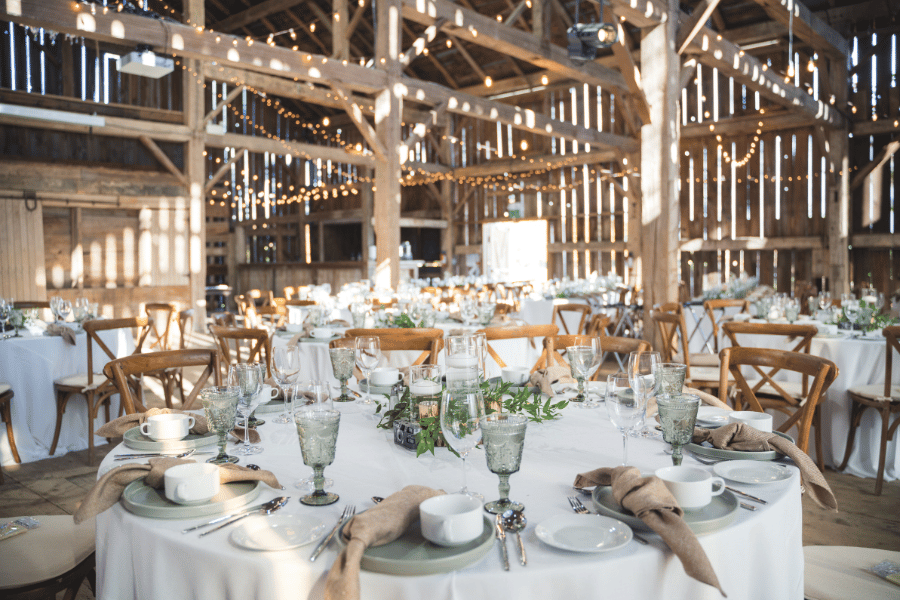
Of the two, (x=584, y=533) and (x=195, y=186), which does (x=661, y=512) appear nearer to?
(x=584, y=533)

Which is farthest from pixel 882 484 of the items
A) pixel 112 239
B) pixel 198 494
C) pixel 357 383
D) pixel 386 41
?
pixel 112 239

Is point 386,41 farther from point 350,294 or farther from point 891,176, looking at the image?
point 891,176

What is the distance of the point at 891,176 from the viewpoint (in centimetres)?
1155

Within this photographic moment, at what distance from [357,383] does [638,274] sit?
1185 centimetres

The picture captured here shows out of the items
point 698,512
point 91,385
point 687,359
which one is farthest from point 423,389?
point 687,359

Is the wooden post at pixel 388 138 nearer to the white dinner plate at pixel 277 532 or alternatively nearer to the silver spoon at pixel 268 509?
the silver spoon at pixel 268 509

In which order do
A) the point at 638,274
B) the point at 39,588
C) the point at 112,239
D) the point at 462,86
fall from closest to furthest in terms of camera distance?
the point at 39,588
the point at 112,239
the point at 638,274
the point at 462,86

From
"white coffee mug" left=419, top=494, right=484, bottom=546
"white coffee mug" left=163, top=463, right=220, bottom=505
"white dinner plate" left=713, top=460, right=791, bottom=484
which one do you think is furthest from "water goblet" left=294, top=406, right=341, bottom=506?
"white dinner plate" left=713, top=460, right=791, bottom=484

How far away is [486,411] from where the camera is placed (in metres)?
1.78

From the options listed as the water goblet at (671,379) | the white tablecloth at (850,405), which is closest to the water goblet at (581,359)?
the water goblet at (671,379)

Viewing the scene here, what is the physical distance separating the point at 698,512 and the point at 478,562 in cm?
47

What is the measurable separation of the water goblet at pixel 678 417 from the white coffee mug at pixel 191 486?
1011 mm

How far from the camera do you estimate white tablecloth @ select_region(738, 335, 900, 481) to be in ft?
13.2

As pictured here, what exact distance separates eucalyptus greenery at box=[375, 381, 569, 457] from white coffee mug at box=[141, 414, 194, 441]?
561 mm
